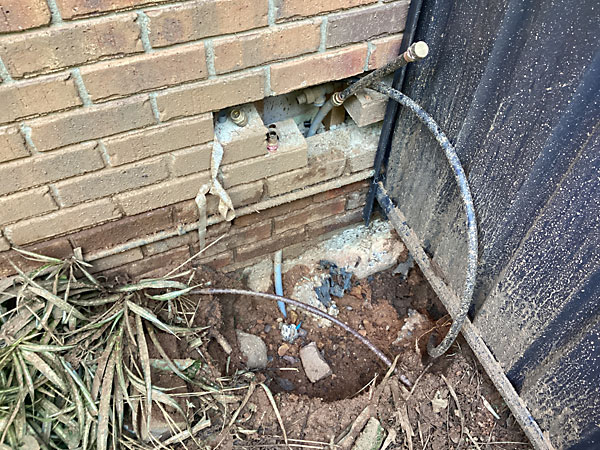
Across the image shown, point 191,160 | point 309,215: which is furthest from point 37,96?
point 309,215

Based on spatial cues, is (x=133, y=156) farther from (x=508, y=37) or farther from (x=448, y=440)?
(x=448, y=440)

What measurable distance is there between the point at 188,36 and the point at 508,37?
930 mm

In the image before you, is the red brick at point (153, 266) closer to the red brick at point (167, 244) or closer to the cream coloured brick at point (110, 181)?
the red brick at point (167, 244)

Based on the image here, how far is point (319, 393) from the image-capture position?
6.94 ft

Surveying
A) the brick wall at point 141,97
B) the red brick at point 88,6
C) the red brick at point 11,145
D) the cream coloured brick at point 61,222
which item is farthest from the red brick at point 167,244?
the red brick at point 88,6

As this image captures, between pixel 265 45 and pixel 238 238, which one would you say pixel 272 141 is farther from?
pixel 238 238

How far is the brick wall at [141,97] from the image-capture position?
1.28 metres

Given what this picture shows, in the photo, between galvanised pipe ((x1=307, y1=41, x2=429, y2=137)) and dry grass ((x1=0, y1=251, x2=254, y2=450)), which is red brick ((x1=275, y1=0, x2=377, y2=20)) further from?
dry grass ((x1=0, y1=251, x2=254, y2=450))

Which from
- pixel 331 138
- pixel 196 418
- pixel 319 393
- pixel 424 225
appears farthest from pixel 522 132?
pixel 196 418

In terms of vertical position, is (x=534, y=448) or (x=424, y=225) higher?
(x=424, y=225)

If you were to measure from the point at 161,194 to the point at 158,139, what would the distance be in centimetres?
25

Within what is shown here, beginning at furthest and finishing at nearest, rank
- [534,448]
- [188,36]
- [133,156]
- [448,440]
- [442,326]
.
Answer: [442,326] < [448,440] < [534,448] < [133,156] < [188,36]

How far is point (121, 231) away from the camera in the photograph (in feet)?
5.96

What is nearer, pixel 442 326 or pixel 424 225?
pixel 424 225
